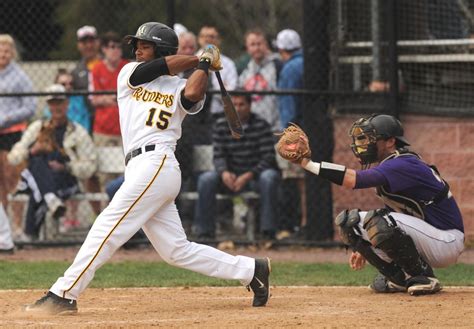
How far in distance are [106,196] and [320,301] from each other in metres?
4.03

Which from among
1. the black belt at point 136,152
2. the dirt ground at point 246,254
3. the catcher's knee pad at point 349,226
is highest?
the black belt at point 136,152

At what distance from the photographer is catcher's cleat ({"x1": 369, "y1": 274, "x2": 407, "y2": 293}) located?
24.8 ft

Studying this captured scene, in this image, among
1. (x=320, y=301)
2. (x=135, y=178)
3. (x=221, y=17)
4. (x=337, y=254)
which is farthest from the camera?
(x=221, y=17)

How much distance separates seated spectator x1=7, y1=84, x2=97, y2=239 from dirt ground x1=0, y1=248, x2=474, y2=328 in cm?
307

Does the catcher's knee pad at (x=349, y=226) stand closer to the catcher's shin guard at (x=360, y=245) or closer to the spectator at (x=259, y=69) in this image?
the catcher's shin guard at (x=360, y=245)

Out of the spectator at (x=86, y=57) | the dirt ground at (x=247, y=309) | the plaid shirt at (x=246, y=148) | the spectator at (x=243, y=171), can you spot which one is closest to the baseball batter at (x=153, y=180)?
the dirt ground at (x=247, y=309)

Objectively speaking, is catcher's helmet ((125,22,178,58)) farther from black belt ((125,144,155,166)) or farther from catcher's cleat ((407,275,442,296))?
catcher's cleat ((407,275,442,296))

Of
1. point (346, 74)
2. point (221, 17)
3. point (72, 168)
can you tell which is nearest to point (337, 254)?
point (346, 74)

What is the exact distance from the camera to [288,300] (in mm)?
7332

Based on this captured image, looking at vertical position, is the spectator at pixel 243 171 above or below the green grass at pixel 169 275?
above

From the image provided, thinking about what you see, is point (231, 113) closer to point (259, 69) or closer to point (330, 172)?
point (330, 172)

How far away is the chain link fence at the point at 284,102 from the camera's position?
10.7 meters

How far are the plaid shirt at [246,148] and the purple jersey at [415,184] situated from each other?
124 inches

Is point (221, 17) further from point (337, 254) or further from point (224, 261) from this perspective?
point (224, 261)
